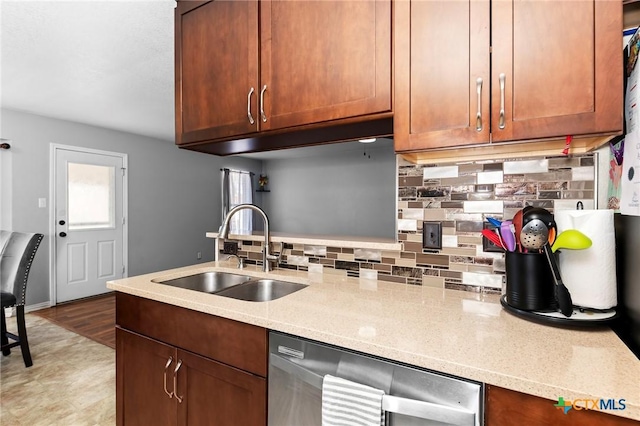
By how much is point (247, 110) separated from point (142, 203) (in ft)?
13.7

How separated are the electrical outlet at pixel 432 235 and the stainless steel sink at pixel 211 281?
90 cm

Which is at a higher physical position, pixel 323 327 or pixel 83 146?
pixel 83 146

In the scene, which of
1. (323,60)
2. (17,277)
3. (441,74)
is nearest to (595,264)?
(441,74)

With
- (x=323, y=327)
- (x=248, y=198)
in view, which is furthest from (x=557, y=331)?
(x=248, y=198)

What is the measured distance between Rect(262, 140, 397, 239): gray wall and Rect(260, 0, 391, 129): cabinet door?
4032 millimetres

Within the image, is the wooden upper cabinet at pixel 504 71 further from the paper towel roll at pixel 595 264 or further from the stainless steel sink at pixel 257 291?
the stainless steel sink at pixel 257 291

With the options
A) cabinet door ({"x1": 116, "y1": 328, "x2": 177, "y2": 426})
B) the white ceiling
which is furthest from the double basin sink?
the white ceiling

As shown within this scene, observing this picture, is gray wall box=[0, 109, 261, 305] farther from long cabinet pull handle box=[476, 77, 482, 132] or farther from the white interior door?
long cabinet pull handle box=[476, 77, 482, 132]

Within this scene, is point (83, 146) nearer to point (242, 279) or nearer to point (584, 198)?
point (242, 279)

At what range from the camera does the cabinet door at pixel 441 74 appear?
98 centimetres

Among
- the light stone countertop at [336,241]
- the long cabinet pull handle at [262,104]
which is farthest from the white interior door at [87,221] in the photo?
the long cabinet pull handle at [262,104]

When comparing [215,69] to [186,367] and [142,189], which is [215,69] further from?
[142,189]

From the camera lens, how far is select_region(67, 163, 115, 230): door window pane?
4102mm

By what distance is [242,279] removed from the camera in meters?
1.72
